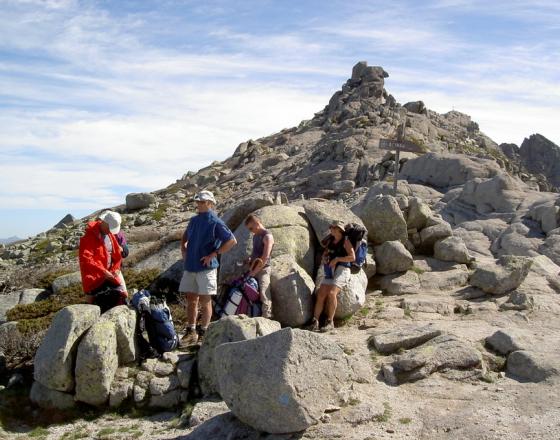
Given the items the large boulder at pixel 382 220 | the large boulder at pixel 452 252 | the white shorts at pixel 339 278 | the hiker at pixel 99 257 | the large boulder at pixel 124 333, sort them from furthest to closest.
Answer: the large boulder at pixel 452 252, the large boulder at pixel 382 220, the white shorts at pixel 339 278, the hiker at pixel 99 257, the large boulder at pixel 124 333

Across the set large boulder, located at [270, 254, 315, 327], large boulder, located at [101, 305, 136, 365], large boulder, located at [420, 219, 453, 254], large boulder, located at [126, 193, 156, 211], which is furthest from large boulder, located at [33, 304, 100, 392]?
large boulder, located at [126, 193, 156, 211]

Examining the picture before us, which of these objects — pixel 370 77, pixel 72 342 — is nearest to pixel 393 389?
pixel 72 342

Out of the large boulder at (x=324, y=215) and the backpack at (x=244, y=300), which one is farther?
the large boulder at (x=324, y=215)

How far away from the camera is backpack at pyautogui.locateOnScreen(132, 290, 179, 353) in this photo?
37.0 feet

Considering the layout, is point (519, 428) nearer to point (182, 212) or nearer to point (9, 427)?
point (9, 427)

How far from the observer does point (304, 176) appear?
52.2 metres

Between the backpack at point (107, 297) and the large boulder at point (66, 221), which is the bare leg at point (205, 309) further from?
the large boulder at point (66, 221)

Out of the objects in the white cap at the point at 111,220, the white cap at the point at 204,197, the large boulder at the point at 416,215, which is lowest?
the large boulder at the point at 416,215

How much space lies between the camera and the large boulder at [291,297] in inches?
501

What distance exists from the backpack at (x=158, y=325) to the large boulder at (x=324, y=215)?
555 cm

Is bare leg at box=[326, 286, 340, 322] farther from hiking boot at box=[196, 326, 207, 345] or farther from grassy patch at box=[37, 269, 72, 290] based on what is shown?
grassy patch at box=[37, 269, 72, 290]

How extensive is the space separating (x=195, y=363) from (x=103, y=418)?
183 centimetres

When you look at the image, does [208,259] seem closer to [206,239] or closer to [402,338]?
[206,239]

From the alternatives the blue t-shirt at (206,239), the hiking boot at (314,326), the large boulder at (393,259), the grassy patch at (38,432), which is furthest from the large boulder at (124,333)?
the large boulder at (393,259)
